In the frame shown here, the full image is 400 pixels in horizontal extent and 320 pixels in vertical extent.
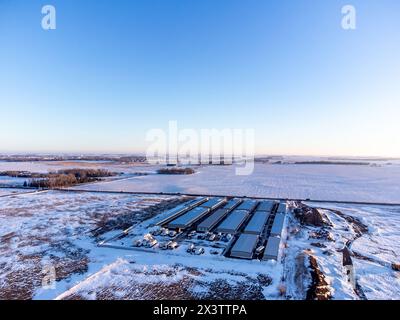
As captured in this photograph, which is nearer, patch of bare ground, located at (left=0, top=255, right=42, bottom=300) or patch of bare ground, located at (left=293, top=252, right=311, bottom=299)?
patch of bare ground, located at (left=0, top=255, right=42, bottom=300)

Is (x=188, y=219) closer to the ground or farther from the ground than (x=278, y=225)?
farther from the ground

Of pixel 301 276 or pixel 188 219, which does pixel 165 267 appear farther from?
pixel 188 219

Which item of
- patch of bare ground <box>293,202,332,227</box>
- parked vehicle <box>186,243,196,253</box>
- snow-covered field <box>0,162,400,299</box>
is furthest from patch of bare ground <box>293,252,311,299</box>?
patch of bare ground <box>293,202,332,227</box>

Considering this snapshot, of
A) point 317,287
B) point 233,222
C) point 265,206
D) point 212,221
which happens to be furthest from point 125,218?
point 317,287

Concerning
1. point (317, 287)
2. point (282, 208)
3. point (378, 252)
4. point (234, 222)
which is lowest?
point (378, 252)

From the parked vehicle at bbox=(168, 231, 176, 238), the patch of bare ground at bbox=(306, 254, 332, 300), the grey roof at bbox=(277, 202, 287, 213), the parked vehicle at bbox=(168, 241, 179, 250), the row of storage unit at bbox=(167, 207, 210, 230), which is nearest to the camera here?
the patch of bare ground at bbox=(306, 254, 332, 300)

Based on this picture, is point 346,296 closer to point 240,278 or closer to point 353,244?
point 240,278

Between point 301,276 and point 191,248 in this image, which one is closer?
point 301,276

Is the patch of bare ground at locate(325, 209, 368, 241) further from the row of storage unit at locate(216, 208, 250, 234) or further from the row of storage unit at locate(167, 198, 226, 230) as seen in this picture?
the row of storage unit at locate(167, 198, 226, 230)
